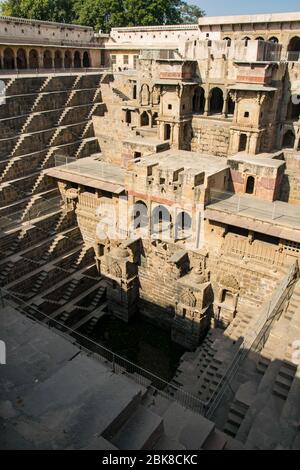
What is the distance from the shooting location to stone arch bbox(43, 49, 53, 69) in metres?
34.0

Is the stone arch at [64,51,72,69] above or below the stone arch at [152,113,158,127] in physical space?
above

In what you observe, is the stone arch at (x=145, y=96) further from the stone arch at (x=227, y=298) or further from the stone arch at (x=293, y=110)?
the stone arch at (x=227, y=298)

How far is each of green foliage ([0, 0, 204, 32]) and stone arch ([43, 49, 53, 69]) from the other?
15420 millimetres

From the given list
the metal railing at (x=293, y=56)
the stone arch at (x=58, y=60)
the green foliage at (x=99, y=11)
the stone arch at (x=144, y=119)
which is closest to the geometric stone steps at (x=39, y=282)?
the stone arch at (x=144, y=119)

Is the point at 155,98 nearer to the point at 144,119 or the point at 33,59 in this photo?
the point at 144,119

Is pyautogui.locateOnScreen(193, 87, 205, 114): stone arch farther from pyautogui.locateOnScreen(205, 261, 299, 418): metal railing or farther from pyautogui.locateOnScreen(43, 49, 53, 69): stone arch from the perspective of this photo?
pyautogui.locateOnScreen(43, 49, 53, 69): stone arch

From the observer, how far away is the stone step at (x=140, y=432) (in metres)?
7.52

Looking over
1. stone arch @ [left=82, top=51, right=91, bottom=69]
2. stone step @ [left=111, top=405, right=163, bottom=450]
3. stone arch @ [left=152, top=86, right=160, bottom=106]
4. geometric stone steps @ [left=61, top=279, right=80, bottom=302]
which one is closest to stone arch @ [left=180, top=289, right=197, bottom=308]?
geometric stone steps @ [left=61, top=279, right=80, bottom=302]

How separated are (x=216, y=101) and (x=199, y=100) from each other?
1.63m

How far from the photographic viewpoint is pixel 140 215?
68.4 feet

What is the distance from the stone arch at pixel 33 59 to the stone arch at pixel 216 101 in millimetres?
17432
